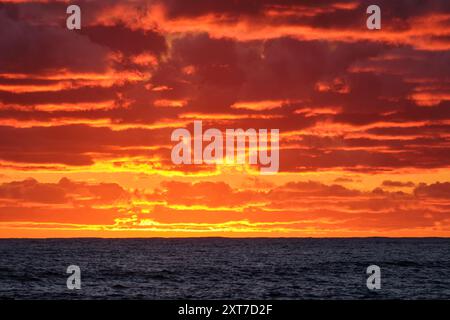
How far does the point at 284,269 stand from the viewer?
316 ft

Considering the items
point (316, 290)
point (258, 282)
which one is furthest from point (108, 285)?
point (316, 290)

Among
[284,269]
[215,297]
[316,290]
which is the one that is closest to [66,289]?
[215,297]

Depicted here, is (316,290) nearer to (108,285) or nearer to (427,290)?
(427,290)

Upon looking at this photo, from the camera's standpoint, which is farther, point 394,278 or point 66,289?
point 394,278

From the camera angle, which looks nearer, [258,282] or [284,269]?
[258,282]

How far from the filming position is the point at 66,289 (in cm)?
6625
